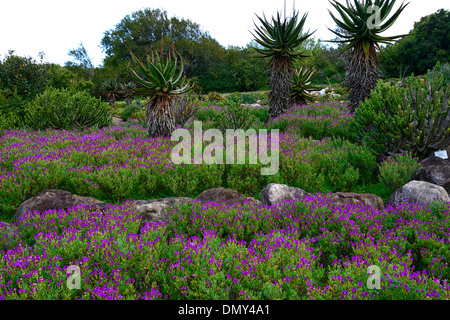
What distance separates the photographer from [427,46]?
3175 cm

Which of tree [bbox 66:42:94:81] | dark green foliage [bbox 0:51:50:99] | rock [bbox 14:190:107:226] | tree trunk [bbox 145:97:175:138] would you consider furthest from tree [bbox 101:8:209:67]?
rock [bbox 14:190:107:226]

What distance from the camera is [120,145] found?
26.3 feet

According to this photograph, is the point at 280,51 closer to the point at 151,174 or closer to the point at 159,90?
the point at 159,90

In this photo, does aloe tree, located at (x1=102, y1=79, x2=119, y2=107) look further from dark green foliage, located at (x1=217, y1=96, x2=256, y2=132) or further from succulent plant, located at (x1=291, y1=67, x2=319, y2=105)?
dark green foliage, located at (x1=217, y1=96, x2=256, y2=132)

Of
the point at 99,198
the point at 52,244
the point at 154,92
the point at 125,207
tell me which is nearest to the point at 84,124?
the point at 154,92

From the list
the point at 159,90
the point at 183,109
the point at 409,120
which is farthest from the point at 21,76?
the point at 409,120

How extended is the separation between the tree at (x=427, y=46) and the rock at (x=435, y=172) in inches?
1204

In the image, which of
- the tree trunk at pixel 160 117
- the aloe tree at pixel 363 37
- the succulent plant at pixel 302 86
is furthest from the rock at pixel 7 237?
the succulent plant at pixel 302 86

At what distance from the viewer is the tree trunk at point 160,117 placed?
30.4ft

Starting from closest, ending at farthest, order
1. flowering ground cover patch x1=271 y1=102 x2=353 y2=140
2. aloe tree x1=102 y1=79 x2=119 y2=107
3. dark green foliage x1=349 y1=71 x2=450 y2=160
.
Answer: dark green foliage x1=349 y1=71 x2=450 y2=160 < flowering ground cover patch x1=271 y1=102 x2=353 y2=140 < aloe tree x1=102 y1=79 x2=119 y2=107

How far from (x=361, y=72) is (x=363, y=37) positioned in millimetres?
1208

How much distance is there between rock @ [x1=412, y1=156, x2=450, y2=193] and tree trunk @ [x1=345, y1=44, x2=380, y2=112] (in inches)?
205

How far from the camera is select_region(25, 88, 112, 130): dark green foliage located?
11.7 m

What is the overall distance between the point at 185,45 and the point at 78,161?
41.8m
